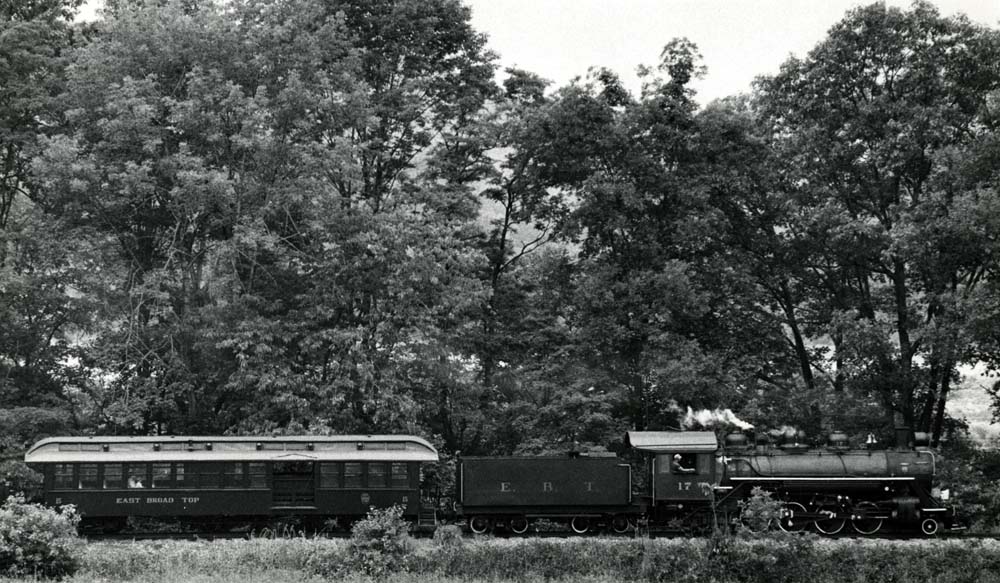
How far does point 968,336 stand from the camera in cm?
2620

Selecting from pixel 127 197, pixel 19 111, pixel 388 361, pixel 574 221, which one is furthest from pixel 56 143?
pixel 574 221

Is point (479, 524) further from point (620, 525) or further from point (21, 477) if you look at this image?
point (21, 477)

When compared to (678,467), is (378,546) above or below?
below

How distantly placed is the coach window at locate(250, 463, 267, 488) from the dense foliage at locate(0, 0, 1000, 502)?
3449mm

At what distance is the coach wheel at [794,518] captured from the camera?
24.7m

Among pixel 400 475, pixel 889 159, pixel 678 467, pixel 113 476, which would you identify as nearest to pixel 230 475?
pixel 113 476

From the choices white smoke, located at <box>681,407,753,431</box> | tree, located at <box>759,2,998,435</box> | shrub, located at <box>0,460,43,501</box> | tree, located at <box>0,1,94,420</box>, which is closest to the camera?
shrub, located at <box>0,460,43,501</box>

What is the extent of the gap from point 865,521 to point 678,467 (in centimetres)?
527

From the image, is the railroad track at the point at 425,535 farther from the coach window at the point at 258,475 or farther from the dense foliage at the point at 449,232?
the dense foliage at the point at 449,232

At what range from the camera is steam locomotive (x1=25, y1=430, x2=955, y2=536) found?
24.3m

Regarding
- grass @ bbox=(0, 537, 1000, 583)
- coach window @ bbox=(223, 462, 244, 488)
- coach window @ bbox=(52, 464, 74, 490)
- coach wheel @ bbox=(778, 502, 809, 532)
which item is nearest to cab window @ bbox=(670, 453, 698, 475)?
coach wheel @ bbox=(778, 502, 809, 532)

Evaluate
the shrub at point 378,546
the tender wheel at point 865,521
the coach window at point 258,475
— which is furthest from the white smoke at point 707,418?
the coach window at point 258,475

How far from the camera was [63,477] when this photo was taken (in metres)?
24.1

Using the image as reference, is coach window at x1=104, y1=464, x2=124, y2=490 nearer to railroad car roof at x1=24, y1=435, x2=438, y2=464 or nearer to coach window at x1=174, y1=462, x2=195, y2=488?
railroad car roof at x1=24, y1=435, x2=438, y2=464
